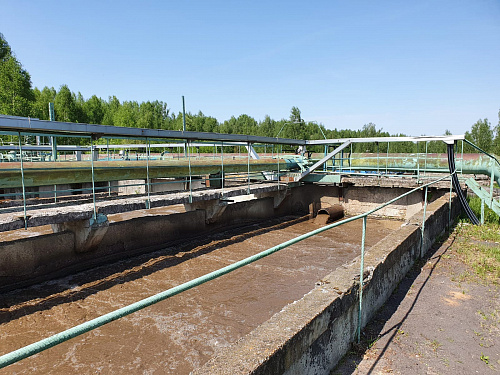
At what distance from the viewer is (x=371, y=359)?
3170mm

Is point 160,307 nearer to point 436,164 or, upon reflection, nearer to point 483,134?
point 436,164

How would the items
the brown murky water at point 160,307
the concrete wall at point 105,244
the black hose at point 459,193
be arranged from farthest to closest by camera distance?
the black hose at point 459,193
the concrete wall at point 105,244
the brown murky water at point 160,307

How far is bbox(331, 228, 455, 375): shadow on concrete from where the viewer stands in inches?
122

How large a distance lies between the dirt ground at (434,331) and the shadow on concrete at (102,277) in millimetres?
5917

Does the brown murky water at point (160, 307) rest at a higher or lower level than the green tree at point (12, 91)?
lower

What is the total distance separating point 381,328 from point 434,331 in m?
0.55

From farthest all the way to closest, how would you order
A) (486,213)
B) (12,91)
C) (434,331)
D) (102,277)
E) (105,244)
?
(12,91) < (486,213) < (105,244) < (102,277) < (434,331)

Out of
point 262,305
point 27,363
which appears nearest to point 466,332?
point 262,305

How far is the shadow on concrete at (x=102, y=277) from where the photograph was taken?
6.59 metres

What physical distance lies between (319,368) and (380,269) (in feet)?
5.61

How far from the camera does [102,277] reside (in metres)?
7.89

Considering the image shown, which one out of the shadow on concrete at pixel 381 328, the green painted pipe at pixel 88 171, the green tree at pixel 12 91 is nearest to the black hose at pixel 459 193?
the shadow on concrete at pixel 381 328

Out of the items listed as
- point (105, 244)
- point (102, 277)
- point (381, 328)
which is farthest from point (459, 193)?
point (105, 244)

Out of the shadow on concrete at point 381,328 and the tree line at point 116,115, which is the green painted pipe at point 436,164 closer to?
the tree line at point 116,115
